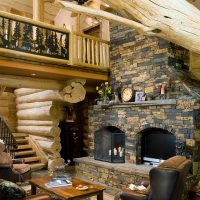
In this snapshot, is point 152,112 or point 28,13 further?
point 28,13

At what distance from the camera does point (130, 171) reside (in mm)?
5273

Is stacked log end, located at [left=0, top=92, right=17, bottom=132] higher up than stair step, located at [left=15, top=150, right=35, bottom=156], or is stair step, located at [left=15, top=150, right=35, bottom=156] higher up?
stacked log end, located at [left=0, top=92, right=17, bottom=132]

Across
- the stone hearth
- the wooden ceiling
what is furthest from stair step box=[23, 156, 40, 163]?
the wooden ceiling

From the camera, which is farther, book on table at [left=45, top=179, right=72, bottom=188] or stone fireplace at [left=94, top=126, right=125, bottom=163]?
stone fireplace at [left=94, top=126, right=125, bottom=163]

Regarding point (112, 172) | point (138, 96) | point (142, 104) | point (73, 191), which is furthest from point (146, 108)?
point (73, 191)

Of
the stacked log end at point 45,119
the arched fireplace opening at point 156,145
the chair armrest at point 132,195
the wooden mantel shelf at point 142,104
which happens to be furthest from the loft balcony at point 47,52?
the chair armrest at point 132,195

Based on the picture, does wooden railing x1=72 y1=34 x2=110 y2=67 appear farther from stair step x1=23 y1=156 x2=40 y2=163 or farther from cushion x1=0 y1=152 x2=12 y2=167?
stair step x1=23 y1=156 x2=40 y2=163

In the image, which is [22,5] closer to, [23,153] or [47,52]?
[47,52]

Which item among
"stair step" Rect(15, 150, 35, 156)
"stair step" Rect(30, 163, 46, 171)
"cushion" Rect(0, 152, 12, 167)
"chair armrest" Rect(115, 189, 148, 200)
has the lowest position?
"stair step" Rect(30, 163, 46, 171)

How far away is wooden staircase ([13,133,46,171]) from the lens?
7667mm

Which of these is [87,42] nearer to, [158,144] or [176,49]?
[176,49]

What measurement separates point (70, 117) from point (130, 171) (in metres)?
3.66

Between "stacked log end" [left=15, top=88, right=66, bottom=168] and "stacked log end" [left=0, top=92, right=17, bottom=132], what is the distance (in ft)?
3.31

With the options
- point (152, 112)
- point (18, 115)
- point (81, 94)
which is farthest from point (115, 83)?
point (18, 115)
